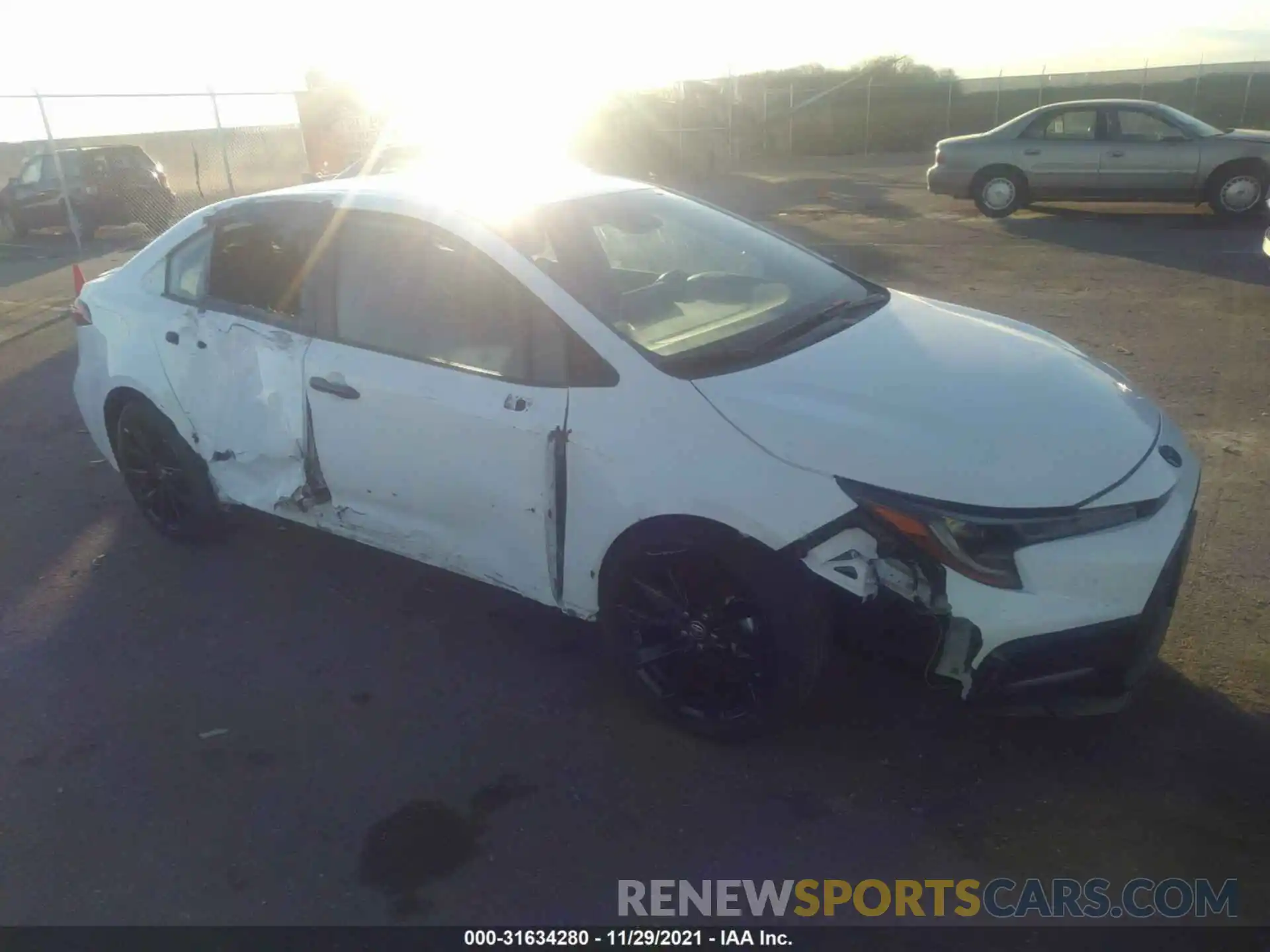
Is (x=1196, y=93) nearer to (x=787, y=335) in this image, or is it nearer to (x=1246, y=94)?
(x=1246, y=94)

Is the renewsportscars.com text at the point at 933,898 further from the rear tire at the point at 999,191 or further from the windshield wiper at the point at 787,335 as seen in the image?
the rear tire at the point at 999,191

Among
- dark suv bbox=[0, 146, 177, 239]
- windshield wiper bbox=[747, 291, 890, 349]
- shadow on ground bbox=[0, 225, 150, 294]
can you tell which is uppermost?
windshield wiper bbox=[747, 291, 890, 349]

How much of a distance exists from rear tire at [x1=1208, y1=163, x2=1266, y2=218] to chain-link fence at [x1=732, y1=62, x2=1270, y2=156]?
16720mm

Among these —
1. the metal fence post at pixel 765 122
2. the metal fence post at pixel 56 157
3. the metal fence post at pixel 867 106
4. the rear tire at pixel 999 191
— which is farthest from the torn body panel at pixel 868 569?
the metal fence post at pixel 867 106

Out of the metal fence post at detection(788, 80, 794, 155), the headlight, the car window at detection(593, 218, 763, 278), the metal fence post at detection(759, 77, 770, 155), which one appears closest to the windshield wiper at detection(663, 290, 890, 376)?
the car window at detection(593, 218, 763, 278)

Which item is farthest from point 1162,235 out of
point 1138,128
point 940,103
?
point 940,103

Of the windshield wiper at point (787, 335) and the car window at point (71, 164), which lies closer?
the windshield wiper at point (787, 335)

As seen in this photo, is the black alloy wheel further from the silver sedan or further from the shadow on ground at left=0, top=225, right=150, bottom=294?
the silver sedan

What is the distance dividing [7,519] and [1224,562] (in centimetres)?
578

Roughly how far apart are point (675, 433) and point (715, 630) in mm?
616

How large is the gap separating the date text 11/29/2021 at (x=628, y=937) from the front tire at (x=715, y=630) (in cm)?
66

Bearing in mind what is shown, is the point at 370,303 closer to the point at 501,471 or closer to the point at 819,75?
the point at 501,471

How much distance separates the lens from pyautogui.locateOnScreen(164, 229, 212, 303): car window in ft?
14.3

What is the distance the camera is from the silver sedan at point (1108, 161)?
42.5 ft
